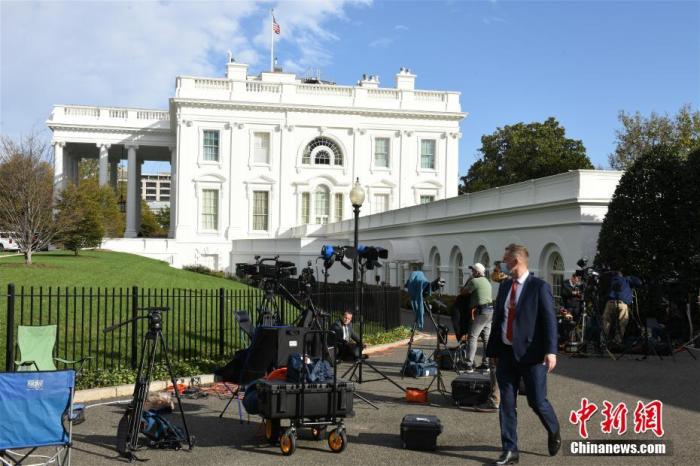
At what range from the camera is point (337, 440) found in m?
7.57

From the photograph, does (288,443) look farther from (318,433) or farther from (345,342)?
(345,342)

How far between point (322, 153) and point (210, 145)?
9.25 metres

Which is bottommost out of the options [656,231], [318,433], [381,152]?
[318,433]

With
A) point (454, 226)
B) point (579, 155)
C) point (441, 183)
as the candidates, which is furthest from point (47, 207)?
point (579, 155)

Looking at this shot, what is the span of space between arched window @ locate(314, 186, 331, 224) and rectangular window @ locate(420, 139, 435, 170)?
344 inches

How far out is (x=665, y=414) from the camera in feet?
31.0

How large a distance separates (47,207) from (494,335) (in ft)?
96.2

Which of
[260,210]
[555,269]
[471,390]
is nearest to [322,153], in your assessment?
[260,210]

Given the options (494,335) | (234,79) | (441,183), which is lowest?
(494,335)

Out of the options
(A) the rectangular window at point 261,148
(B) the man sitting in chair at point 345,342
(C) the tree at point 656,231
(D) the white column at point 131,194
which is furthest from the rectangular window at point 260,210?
(B) the man sitting in chair at point 345,342

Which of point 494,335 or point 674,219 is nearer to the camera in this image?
point 494,335

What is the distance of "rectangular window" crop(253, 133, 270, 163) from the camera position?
59031 mm

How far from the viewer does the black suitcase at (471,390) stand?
979cm

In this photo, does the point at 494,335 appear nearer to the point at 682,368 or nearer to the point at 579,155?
the point at 682,368
